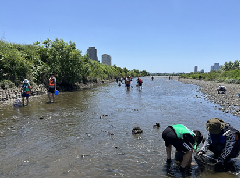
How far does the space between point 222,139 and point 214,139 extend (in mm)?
211

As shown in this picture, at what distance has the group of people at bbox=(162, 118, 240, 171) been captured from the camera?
4.88m

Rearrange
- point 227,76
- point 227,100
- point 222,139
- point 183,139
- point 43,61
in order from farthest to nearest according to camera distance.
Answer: point 227,76 < point 43,61 < point 227,100 < point 222,139 < point 183,139

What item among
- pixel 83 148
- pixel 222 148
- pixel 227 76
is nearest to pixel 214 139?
pixel 222 148

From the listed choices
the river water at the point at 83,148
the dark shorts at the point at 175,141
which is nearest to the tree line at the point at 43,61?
the river water at the point at 83,148

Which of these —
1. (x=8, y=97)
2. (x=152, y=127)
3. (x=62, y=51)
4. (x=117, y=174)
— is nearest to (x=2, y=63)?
(x=8, y=97)

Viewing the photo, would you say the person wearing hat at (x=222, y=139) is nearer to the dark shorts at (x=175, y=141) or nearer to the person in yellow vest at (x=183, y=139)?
the person in yellow vest at (x=183, y=139)

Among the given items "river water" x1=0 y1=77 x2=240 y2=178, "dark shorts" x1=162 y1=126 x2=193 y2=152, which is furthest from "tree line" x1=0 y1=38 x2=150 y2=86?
"dark shorts" x1=162 y1=126 x2=193 y2=152

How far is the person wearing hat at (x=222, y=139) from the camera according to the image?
4.85 m

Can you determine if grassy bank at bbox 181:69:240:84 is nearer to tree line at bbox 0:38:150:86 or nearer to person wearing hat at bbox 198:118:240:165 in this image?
tree line at bbox 0:38:150:86

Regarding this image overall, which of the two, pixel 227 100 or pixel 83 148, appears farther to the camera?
pixel 227 100

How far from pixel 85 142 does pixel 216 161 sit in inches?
192

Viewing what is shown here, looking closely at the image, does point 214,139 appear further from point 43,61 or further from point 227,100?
point 43,61

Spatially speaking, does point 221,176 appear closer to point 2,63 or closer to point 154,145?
point 154,145

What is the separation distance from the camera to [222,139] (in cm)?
504
